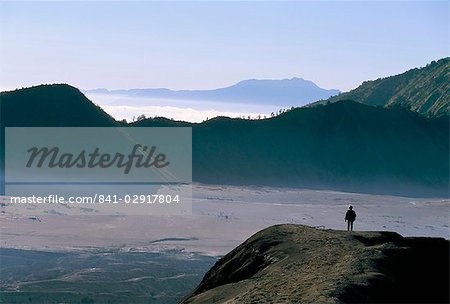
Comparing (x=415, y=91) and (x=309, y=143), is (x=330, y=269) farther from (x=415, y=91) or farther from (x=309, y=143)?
(x=415, y=91)

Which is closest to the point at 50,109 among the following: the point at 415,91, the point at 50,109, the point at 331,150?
the point at 50,109

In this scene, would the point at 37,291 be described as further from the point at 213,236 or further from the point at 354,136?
the point at 354,136

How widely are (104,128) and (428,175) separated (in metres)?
40.2

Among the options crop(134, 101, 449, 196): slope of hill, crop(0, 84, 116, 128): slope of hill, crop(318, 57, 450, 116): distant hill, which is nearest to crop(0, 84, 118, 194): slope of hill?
crop(0, 84, 116, 128): slope of hill

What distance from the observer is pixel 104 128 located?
92.0 meters

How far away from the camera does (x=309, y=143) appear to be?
111 m

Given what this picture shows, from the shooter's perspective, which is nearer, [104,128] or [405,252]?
[405,252]

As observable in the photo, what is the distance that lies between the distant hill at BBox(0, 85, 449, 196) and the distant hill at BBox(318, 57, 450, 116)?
1204 centimetres

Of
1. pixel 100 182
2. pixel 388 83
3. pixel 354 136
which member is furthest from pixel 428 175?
pixel 388 83

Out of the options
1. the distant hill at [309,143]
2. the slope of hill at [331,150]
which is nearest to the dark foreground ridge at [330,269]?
the distant hill at [309,143]

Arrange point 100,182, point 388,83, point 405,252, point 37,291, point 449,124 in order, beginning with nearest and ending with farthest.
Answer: point 405,252 → point 37,291 → point 100,182 → point 449,124 → point 388,83

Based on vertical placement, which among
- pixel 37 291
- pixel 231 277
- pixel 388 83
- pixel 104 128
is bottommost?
pixel 37 291

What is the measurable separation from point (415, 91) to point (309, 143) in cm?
4402

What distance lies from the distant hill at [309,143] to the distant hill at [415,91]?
1204 cm
